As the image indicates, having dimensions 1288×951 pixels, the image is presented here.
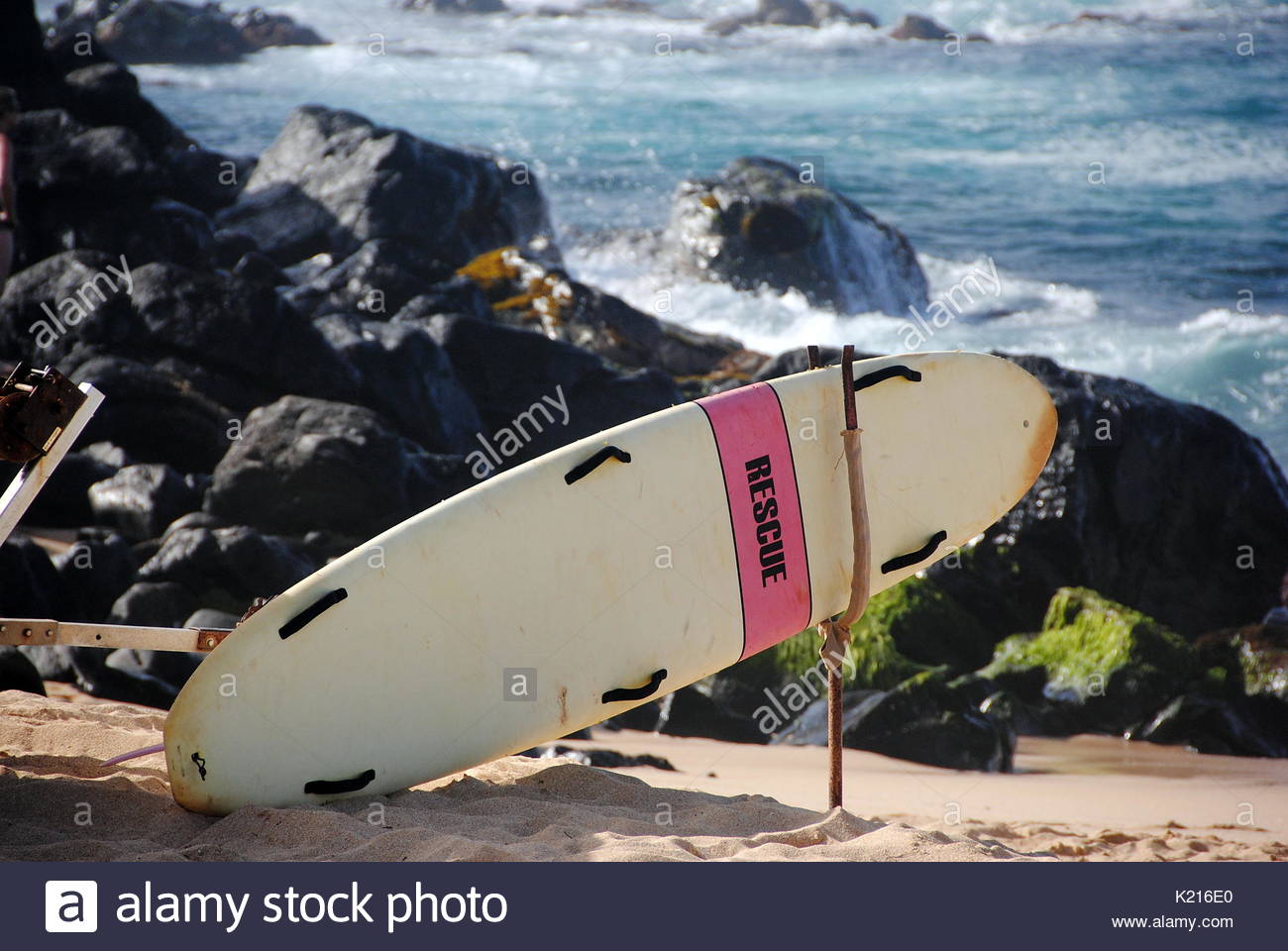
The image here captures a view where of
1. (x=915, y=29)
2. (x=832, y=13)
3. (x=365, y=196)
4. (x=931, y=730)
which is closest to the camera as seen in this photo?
(x=931, y=730)

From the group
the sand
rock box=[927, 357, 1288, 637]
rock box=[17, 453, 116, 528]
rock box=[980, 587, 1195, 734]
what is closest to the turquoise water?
rock box=[927, 357, 1288, 637]

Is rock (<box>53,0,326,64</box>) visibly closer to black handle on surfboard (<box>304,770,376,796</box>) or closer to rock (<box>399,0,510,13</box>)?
rock (<box>399,0,510,13</box>)

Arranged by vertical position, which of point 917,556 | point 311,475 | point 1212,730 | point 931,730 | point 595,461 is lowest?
point 1212,730

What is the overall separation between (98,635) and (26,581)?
9.29 feet

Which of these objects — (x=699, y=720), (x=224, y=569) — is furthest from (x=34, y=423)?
(x=699, y=720)

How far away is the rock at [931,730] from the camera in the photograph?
5348 mm

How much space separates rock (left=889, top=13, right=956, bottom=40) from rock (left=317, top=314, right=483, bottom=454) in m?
11.0

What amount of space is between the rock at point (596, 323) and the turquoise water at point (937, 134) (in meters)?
1.57

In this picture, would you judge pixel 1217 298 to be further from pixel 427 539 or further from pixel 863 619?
pixel 427 539

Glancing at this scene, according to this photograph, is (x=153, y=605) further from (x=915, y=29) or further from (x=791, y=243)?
(x=915, y=29)

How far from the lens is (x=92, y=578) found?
6.25 m

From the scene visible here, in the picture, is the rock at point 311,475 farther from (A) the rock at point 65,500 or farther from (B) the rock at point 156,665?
(B) the rock at point 156,665

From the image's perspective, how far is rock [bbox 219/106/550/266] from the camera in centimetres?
1217

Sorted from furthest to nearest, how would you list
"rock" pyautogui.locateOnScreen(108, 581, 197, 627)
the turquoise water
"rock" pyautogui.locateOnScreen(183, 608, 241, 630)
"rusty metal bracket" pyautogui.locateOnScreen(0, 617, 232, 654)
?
1. the turquoise water
2. "rock" pyautogui.locateOnScreen(108, 581, 197, 627)
3. "rock" pyautogui.locateOnScreen(183, 608, 241, 630)
4. "rusty metal bracket" pyautogui.locateOnScreen(0, 617, 232, 654)
